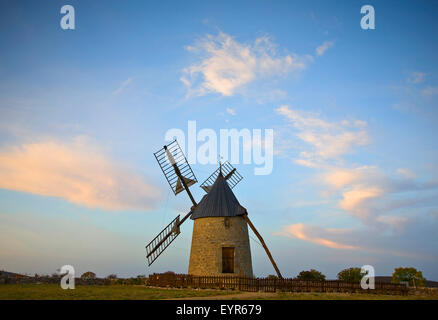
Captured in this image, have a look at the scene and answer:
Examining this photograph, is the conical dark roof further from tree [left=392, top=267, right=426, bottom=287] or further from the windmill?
tree [left=392, top=267, right=426, bottom=287]

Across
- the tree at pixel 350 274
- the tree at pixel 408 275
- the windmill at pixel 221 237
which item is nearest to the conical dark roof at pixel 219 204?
the windmill at pixel 221 237

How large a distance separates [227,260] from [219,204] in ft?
14.1

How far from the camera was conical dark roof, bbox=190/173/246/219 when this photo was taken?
29.5 metres

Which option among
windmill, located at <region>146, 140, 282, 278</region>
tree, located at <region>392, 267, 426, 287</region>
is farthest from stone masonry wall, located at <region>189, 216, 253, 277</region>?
tree, located at <region>392, 267, 426, 287</region>

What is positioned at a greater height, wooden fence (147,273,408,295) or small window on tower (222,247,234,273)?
small window on tower (222,247,234,273)

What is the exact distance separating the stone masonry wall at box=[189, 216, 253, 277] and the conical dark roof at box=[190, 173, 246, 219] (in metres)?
0.40

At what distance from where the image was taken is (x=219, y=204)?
3017 centimetres

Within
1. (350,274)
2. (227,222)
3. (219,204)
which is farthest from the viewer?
(350,274)

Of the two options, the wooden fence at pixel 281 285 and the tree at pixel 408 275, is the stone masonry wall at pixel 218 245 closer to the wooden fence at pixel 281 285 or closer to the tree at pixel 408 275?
the wooden fence at pixel 281 285

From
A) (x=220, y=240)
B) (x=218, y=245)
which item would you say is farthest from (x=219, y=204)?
(x=218, y=245)

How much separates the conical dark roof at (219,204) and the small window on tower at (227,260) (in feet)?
8.58

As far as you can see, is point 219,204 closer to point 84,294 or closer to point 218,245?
point 218,245
